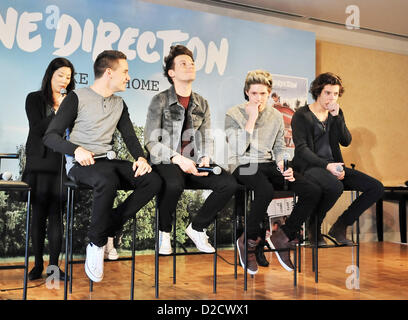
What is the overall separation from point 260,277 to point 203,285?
0.52 m

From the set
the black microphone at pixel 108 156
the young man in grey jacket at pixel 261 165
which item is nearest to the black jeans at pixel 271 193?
the young man in grey jacket at pixel 261 165

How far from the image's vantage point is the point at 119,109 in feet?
8.89

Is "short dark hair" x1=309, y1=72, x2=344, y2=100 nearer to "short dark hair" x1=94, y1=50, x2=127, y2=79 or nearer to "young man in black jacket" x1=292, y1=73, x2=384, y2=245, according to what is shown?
"young man in black jacket" x1=292, y1=73, x2=384, y2=245

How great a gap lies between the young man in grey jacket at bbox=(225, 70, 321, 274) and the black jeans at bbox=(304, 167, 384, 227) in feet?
0.44


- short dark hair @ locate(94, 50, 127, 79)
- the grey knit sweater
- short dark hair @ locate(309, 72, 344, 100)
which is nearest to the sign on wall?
short dark hair @ locate(309, 72, 344, 100)

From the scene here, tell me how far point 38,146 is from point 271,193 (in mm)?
1646

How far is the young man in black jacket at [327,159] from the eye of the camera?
3260 mm

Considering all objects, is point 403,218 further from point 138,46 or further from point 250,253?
point 138,46

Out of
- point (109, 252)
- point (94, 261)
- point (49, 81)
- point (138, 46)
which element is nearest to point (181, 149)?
point (109, 252)

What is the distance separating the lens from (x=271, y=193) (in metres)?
2.97

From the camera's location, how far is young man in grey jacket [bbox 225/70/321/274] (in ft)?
9.83

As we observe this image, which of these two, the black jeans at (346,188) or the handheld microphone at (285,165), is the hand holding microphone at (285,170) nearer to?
the handheld microphone at (285,165)

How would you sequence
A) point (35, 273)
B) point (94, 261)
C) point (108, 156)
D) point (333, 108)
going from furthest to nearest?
1. point (333, 108)
2. point (35, 273)
3. point (108, 156)
4. point (94, 261)
